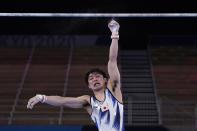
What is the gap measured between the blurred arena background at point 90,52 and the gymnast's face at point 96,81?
308 inches

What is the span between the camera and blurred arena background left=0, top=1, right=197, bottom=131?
44.9 ft

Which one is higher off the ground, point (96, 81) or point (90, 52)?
point (90, 52)

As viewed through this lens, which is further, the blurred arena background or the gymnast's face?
the blurred arena background

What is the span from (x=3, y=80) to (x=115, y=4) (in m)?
5.70

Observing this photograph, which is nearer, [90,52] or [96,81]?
[96,81]

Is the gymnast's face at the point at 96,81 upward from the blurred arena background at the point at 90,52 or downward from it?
downward

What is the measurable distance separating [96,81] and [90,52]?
11.2 meters

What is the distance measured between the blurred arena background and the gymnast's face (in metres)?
7.83

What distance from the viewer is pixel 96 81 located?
15.7 feet

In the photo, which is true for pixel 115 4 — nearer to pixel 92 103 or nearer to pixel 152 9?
pixel 152 9

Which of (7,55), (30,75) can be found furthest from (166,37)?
(7,55)

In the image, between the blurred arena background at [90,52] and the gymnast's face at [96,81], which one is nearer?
the gymnast's face at [96,81]

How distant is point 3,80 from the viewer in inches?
562

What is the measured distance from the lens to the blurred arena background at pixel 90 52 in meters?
13.7
